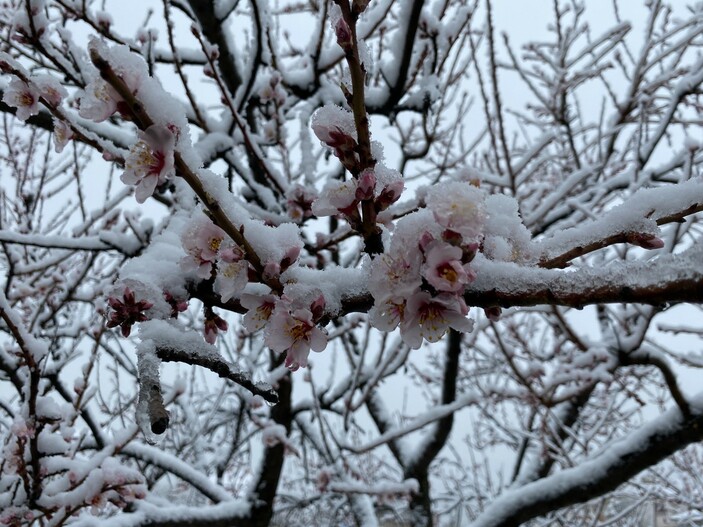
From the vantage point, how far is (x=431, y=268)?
795 mm

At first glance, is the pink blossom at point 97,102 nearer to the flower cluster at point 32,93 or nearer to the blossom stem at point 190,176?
the blossom stem at point 190,176

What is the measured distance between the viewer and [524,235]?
0.94 meters

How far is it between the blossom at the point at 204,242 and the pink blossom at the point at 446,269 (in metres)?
0.39

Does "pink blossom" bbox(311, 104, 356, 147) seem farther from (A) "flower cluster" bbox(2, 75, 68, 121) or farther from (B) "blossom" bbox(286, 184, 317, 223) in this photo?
(B) "blossom" bbox(286, 184, 317, 223)

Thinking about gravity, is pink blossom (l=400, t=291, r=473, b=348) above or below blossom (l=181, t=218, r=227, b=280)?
below

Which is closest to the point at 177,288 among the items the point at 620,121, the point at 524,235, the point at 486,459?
the point at 524,235

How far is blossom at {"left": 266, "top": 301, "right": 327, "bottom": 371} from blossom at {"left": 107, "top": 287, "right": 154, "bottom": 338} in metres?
0.23

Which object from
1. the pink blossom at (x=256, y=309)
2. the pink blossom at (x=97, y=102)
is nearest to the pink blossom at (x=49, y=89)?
the pink blossom at (x=97, y=102)

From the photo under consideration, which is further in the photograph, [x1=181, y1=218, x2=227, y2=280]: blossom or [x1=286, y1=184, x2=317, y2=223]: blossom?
[x1=286, y1=184, x2=317, y2=223]: blossom

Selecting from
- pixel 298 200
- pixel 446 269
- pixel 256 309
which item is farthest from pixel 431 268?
pixel 298 200

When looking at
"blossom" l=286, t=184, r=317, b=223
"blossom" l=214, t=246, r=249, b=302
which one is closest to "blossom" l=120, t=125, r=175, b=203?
"blossom" l=214, t=246, r=249, b=302

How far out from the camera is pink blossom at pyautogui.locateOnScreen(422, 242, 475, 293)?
0.78 m

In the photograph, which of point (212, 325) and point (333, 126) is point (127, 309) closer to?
point (212, 325)

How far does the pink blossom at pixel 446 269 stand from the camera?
30.6 inches
